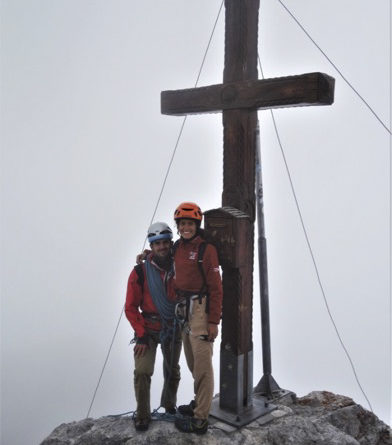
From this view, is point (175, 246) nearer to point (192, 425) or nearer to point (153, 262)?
point (153, 262)

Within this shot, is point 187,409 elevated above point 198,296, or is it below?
below

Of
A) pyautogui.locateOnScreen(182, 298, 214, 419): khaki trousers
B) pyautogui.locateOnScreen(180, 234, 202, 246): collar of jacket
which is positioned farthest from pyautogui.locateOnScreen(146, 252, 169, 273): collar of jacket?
pyautogui.locateOnScreen(182, 298, 214, 419): khaki trousers

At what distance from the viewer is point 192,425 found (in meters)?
5.38

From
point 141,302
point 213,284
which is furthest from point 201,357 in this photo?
point 141,302

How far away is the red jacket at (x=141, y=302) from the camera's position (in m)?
5.44

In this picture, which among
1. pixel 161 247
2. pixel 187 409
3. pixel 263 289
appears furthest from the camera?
pixel 263 289

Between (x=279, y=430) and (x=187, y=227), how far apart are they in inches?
91.7

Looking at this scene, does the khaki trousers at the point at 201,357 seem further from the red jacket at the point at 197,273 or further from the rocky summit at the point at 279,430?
the rocky summit at the point at 279,430

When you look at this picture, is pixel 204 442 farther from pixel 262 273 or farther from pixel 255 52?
pixel 255 52

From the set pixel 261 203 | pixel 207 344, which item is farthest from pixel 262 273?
pixel 207 344

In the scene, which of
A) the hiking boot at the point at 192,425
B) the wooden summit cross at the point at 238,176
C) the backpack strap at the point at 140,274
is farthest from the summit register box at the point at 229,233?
the hiking boot at the point at 192,425

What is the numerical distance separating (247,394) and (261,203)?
2.12 m

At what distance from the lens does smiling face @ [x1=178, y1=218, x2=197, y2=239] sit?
529cm

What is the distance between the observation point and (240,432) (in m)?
5.43
